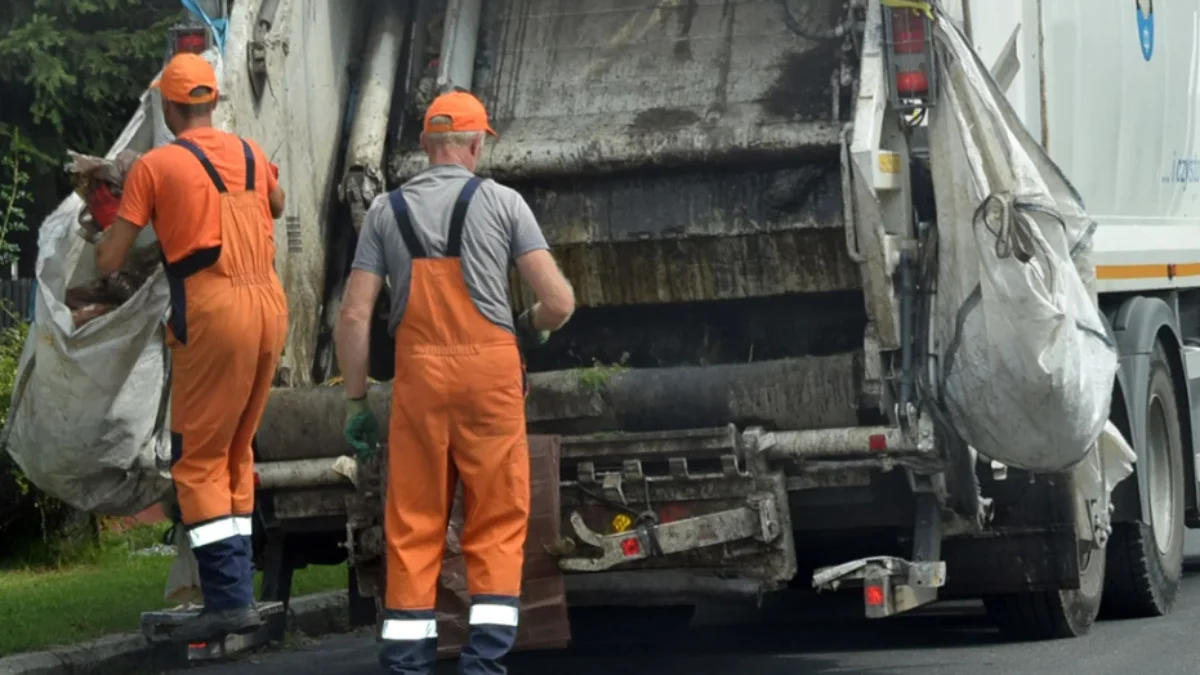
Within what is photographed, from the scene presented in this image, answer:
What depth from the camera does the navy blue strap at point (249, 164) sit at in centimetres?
607

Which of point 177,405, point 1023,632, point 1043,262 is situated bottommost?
point 1023,632

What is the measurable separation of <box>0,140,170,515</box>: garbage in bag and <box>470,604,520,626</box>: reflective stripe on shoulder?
3.89 ft

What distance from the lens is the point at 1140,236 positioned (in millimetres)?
8484

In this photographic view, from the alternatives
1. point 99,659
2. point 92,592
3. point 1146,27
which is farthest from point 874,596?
point 92,592

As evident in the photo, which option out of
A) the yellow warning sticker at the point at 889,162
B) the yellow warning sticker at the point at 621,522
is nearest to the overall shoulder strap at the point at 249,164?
the yellow warning sticker at the point at 621,522

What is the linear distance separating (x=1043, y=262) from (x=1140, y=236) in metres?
2.69

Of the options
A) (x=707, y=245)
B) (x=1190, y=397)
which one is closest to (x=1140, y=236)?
(x=1190, y=397)

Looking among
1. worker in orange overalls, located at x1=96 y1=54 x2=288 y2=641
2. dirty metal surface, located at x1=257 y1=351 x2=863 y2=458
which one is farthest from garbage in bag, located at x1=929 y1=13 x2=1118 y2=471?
worker in orange overalls, located at x1=96 y1=54 x2=288 y2=641

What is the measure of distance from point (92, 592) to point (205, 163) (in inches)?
137

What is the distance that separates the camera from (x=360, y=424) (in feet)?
19.2

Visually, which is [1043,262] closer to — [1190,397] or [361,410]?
[361,410]

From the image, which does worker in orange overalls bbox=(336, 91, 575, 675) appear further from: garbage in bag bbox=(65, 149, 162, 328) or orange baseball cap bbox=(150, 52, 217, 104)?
garbage in bag bbox=(65, 149, 162, 328)

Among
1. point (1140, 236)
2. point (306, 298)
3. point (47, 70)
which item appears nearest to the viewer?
point (306, 298)

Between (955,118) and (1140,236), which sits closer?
(955,118)
